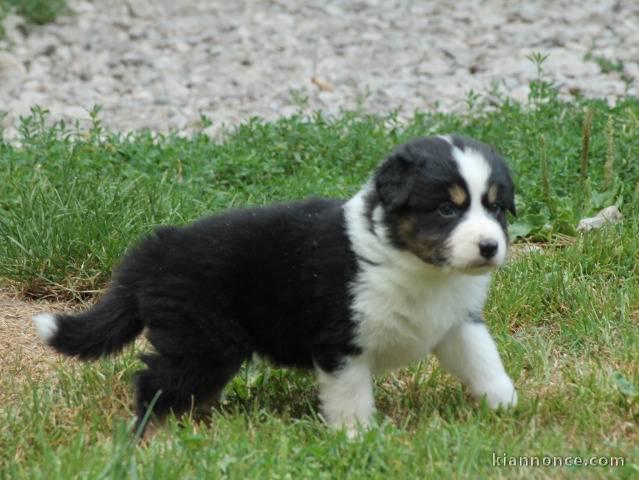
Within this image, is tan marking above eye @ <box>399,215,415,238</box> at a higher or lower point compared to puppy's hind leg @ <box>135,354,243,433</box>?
higher

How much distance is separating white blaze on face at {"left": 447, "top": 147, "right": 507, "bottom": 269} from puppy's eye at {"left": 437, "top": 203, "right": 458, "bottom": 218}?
0.05 metres

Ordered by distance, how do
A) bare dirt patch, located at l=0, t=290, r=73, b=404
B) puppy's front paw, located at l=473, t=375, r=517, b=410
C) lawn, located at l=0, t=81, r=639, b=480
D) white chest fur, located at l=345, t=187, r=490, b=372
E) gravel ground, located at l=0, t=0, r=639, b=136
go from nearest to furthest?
lawn, located at l=0, t=81, r=639, b=480 < white chest fur, located at l=345, t=187, r=490, b=372 < puppy's front paw, located at l=473, t=375, r=517, b=410 < bare dirt patch, located at l=0, t=290, r=73, b=404 < gravel ground, located at l=0, t=0, r=639, b=136

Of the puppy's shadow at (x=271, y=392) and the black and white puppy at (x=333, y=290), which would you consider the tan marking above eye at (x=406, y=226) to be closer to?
the black and white puppy at (x=333, y=290)

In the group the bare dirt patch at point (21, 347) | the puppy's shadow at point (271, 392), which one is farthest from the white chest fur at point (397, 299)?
the bare dirt patch at point (21, 347)

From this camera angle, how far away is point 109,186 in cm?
719

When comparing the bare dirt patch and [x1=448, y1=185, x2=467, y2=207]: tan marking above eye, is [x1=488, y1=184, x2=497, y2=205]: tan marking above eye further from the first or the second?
the bare dirt patch

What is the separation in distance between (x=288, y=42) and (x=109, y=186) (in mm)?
5838

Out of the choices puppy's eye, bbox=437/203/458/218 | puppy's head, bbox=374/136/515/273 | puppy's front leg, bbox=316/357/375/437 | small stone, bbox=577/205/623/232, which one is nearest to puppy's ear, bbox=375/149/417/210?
puppy's head, bbox=374/136/515/273

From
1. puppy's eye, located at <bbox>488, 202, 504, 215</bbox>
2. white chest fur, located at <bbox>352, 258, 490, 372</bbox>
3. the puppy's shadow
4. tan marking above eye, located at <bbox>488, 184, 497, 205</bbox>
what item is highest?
tan marking above eye, located at <bbox>488, 184, 497, 205</bbox>

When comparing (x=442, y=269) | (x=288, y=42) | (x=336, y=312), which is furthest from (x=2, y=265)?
(x=288, y=42)

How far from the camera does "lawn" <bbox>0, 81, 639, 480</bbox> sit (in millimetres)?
4297

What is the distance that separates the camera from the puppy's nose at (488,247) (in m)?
4.52

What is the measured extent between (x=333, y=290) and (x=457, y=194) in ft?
2.27

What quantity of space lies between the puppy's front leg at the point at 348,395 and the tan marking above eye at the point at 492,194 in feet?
2.83
